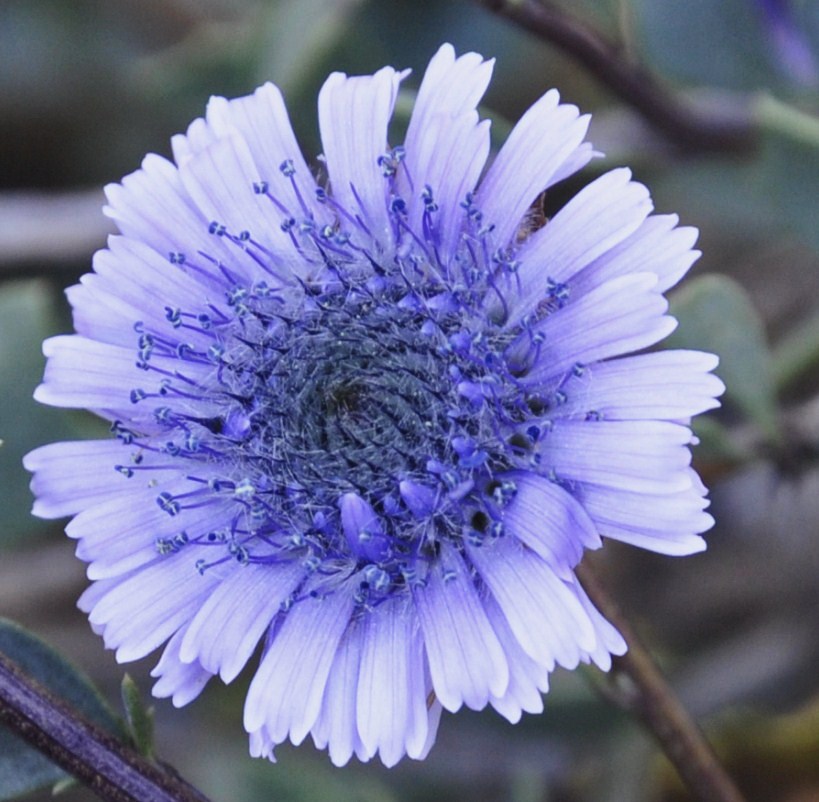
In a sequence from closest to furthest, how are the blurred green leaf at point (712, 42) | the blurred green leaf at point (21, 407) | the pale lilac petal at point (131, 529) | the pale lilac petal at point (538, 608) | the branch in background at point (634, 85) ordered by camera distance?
1. the pale lilac petal at point (538, 608)
2. the pale lilac petal at point (131, 529)
3. the branch in background at point (634, 85)
4. the blurred green leaf at point (21, 407)
5. the blurred green leaf at point (712, 42)

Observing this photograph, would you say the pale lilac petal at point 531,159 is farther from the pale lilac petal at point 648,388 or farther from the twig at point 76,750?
the twig at point 76,750

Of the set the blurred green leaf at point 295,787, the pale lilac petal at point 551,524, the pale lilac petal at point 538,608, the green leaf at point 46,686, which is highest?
the green leaf at point 46,686

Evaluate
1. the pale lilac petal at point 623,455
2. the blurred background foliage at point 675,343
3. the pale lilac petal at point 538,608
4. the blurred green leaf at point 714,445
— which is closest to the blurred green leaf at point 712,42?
the blurred background foliage at point 675,343

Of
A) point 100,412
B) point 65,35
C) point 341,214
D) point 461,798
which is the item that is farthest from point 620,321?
point 65,35

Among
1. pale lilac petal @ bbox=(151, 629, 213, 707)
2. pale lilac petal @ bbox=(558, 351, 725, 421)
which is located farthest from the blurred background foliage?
pale lilac petal @ bbox=(151, 629, 213, 707)

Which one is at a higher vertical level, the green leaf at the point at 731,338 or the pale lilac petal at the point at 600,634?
the green leaf at the point at 731,338

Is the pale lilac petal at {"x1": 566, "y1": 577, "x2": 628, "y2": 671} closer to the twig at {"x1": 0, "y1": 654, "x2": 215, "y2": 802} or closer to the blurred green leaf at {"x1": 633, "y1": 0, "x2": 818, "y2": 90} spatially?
the twig at {"x1": 0, "y1": 654, "x2": 215, "y2": 802}
